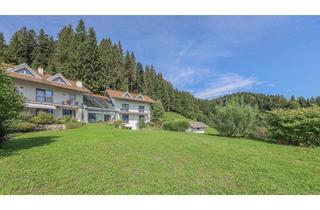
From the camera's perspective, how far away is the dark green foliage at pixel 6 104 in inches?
346

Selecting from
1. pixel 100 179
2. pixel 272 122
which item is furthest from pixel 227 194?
pixel 272 122

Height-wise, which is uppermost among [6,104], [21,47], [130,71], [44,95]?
[21,47]

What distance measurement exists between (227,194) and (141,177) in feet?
7.74

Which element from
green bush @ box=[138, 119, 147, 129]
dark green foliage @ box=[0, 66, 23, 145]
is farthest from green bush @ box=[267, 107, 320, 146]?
green bush @ box=[138, 119, 147, 129]

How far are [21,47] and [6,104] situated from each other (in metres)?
53.8

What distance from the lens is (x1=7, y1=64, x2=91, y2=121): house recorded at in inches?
953

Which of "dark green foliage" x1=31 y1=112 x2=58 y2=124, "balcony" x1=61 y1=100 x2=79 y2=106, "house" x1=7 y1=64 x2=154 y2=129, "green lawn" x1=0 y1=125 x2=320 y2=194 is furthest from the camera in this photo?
"balcony" x1=61 y1=100 x2=79 y2=106

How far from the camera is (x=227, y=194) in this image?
5.02m

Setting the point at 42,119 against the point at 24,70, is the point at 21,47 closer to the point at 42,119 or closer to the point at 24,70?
the point at 24,70

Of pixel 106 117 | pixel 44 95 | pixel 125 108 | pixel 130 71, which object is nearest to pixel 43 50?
pixel 130 71

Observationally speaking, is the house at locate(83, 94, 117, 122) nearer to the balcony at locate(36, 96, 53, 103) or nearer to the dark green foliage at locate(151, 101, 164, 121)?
the balcony at locate(36, 96, 53, 103)

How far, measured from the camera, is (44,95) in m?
26.6

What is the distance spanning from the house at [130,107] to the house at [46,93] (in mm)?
8522

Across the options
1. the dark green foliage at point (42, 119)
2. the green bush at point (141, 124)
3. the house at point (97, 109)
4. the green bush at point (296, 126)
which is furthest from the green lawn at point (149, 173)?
the green bush at point (141, 124)
